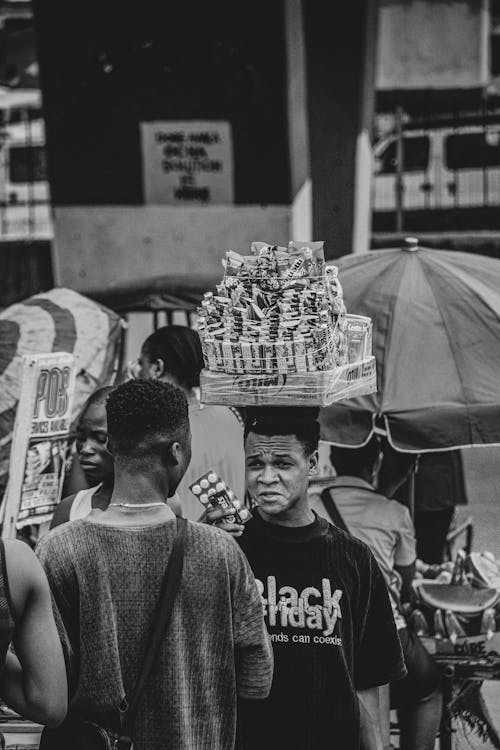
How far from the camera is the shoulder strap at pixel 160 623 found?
10.7ft

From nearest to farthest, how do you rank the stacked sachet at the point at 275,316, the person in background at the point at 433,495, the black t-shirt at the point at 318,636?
the black t-shirt at the point at 318,636 < the stacked sachet at the point at 275,316 < the person in background at the point at 433,495

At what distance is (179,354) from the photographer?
590cm

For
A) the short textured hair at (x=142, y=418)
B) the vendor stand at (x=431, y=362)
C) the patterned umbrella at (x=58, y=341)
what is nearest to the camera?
the short textured hair at (x=142, y=418)

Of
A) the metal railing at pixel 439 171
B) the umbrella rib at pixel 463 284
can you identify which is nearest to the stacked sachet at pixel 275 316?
the umbrella rib at pixel 463 284

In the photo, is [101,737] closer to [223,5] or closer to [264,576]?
[264,576]

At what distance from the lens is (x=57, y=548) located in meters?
3.31

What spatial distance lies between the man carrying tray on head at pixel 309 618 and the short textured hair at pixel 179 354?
185 cm

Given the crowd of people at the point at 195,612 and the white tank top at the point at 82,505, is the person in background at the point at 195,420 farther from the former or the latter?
the crowd of people at the point at 195,612

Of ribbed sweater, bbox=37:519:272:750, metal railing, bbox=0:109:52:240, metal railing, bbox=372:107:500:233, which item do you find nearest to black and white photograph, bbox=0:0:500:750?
ribbed sweater, bbox=37:519:272:750

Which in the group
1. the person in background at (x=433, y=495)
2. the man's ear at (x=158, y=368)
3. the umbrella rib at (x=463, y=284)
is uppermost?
the umbrella rib at (x=463, y=284)

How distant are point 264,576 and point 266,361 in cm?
74

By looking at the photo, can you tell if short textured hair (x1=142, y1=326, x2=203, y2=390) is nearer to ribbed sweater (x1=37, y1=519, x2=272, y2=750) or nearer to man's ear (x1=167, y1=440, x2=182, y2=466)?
man's ear (x1=167, y1=440, x2=182, y2=466)

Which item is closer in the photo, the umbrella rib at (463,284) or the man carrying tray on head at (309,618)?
the man carrying tray on head at (309,618)

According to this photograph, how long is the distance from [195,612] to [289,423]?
37.7 inches
